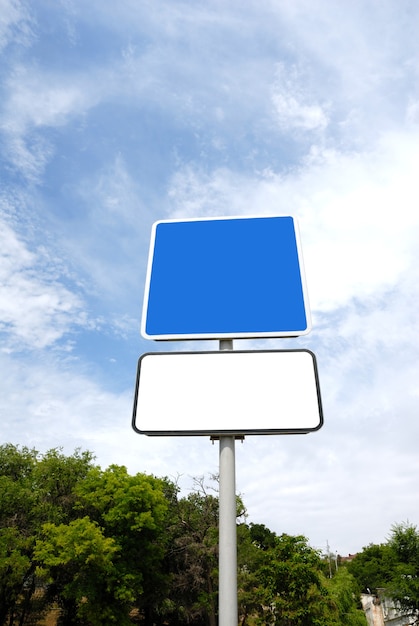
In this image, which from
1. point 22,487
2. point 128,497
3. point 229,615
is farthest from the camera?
point 22,487

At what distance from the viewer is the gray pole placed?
1479mm

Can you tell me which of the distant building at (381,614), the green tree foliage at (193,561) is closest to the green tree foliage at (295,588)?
the green tree foliage at (193,561)

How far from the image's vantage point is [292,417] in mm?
1541

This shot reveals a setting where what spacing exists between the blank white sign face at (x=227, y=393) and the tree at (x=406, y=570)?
3699 cm

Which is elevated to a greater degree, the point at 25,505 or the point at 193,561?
the point at 25,505

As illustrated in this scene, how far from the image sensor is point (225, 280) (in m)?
1.86

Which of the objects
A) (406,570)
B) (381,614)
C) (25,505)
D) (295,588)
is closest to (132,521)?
(25,505)

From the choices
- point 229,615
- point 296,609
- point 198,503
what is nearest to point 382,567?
point 198,503

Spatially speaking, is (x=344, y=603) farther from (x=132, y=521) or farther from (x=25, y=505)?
(x=25, y=505)

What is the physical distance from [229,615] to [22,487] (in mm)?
32861

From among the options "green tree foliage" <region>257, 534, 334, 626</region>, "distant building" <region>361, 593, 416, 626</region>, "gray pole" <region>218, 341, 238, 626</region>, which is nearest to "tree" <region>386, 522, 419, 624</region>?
"distant building" <region>361, 593, 416, 626</region>

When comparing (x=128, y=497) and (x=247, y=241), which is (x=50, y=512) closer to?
(x=128, y=497)

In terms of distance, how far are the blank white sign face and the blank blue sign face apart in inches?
4.6

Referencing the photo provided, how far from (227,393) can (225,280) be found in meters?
0.49
